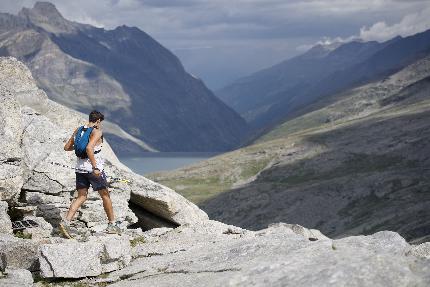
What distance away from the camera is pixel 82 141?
19.9m

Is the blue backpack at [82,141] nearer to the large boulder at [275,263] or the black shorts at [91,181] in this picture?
the black shorts at [91,181]

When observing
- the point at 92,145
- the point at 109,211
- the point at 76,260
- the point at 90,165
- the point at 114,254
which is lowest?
the point at 114,254

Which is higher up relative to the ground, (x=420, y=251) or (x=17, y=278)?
(x=17, y=278)

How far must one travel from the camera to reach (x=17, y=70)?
30.4m

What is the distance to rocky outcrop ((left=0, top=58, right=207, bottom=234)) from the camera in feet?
73.4

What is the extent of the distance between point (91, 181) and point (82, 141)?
1.57 metres

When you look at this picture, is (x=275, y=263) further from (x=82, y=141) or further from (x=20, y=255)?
(x=82, y=141)

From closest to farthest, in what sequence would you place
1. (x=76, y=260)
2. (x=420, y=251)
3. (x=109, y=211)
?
(x=420, y=251) → (x=76, y=260) → (x=109, y=211)

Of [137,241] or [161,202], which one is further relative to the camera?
[161,202]

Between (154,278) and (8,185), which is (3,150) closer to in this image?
(8,185)

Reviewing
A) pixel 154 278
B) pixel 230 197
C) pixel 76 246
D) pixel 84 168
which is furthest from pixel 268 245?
pixel 230 197

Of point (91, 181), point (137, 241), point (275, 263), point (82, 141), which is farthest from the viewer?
point (137, 241)

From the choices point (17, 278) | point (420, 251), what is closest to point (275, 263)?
point (420, 251)

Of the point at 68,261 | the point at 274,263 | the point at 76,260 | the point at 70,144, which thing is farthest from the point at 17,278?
the point at 274,263
